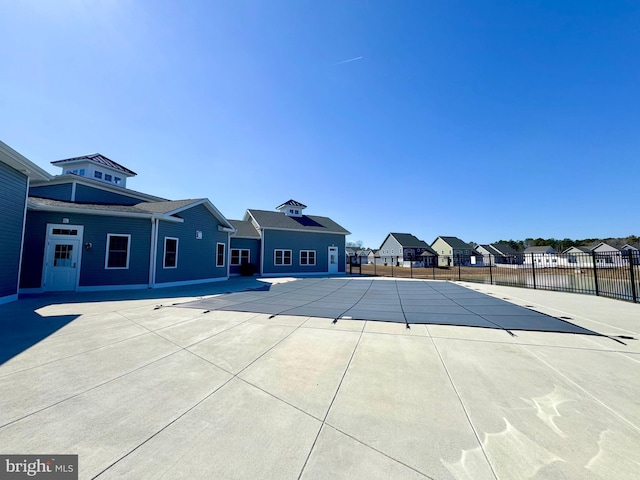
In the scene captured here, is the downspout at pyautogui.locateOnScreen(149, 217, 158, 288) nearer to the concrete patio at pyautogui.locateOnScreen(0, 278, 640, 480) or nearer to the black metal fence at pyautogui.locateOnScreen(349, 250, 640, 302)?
the concrete patio at pyautogui.locateOnScreen(0, 278, 640, 480)

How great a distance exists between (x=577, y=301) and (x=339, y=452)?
11047 millimetres

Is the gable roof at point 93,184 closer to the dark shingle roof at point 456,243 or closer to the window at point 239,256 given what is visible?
the window at point 239,256

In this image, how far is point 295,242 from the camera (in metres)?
21.4

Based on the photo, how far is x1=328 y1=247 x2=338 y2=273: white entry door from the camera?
75.0ft

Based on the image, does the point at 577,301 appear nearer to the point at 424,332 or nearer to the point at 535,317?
the point at 535,317

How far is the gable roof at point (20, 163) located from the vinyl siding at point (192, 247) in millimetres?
4113

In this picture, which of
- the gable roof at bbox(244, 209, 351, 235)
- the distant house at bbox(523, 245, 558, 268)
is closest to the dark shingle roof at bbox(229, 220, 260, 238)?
the gable roof at bbox(244, 209, 351, 235)

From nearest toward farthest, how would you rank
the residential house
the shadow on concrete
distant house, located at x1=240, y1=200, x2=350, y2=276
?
the shadow on concrete < the residential house < distant house, located at x1=240, y1=200, x2=350, y2=276

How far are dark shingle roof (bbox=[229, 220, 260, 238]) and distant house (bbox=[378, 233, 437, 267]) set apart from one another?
28577mm

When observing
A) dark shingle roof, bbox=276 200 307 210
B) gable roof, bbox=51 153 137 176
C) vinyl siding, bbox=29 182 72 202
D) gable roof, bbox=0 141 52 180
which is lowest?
gable roof, bbox=0 141 52 180

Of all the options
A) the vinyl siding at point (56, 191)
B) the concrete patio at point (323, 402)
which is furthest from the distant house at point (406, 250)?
the concrete patio at point (323, 402)

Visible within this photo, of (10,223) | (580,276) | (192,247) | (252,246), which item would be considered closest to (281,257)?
(252,246)

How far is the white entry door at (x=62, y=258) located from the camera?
393 inches

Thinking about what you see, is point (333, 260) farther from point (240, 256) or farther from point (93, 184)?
point (93, 184)
